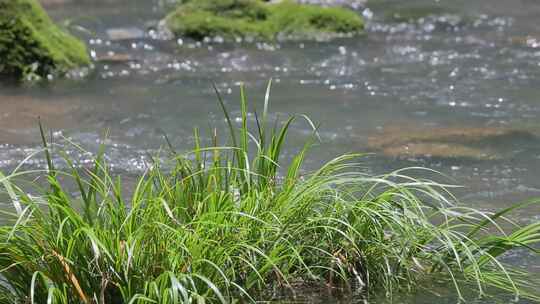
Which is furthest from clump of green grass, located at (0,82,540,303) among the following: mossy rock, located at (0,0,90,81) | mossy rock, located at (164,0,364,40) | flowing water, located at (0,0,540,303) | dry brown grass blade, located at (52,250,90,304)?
mossy rock, located at (164,0,364,40)

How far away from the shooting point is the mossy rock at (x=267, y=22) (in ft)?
35.4

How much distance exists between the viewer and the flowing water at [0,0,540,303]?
650cm

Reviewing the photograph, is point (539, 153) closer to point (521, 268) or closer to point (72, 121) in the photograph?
point (521, 268)

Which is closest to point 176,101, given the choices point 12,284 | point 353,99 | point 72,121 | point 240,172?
point 72,121

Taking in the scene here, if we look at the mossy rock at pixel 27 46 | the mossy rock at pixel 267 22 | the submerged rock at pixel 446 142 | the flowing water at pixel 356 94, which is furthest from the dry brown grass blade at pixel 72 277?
the mossy rock at pixel 267 22

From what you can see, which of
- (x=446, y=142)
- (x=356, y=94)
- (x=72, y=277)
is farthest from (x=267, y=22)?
(x=72, y=277)

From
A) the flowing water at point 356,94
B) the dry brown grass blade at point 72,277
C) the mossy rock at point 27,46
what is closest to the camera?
the dry brown grass blade at point 72,277

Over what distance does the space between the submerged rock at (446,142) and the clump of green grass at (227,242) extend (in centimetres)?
255

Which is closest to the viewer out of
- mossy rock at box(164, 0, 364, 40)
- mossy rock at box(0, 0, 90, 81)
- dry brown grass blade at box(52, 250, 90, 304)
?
dry brown grass blade at box(52, 250, 90, 304)

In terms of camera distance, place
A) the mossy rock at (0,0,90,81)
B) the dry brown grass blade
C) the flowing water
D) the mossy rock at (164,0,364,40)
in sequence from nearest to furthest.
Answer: the dry brown grass blade < the flowing water < the mossy rock at (0,0,90,81) < the mossy rock at (164,0,364,40)

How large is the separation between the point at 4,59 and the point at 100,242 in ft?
20.7

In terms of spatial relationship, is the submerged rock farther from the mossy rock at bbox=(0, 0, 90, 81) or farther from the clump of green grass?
the mossy rock at bbox=(0, 0, 90, 81)

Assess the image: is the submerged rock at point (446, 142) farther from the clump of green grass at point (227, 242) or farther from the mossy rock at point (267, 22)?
the mossy rock at point (267, 22)

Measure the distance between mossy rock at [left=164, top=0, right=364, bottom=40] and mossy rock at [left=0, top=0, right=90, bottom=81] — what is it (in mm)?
1993
